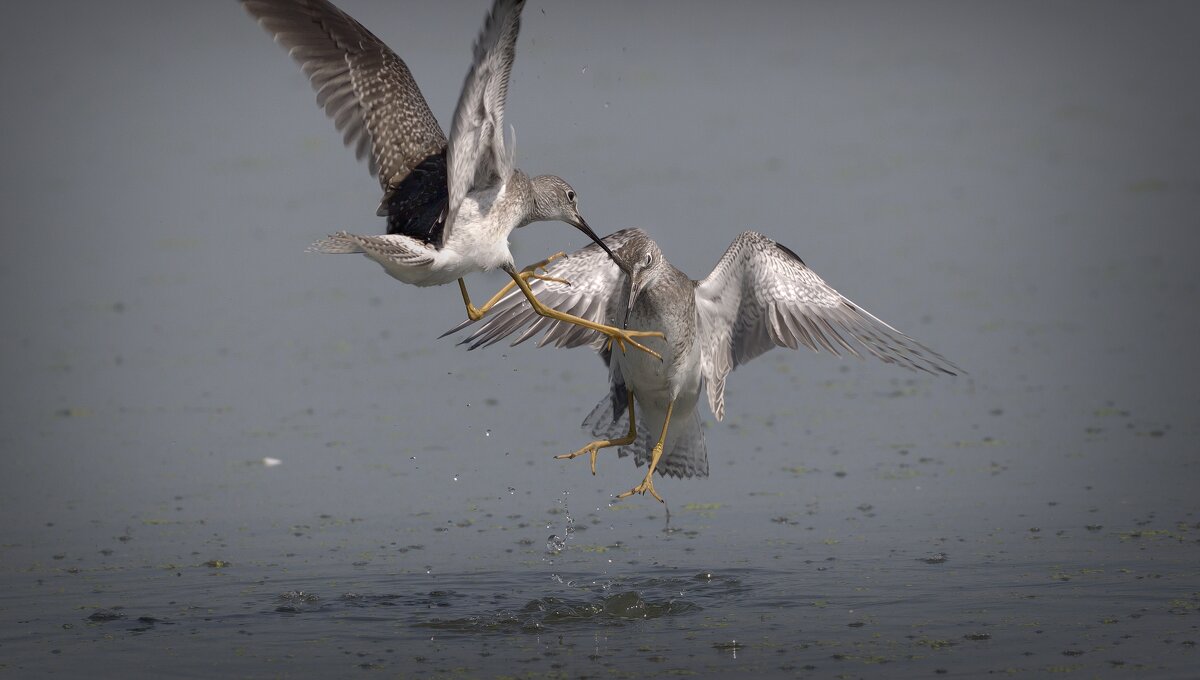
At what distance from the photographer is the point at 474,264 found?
6.59 metres

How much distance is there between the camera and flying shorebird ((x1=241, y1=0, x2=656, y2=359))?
20.4 ft

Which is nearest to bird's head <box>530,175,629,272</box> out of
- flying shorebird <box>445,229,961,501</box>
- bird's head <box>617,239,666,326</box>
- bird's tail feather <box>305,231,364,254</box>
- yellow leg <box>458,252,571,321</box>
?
yellow leg <box>458,252,571,321</box>

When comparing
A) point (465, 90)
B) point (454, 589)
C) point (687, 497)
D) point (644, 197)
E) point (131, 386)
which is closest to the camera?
point (465, 90)

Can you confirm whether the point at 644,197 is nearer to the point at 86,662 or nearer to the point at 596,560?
the point at 596,560

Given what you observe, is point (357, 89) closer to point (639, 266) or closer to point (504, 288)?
point (504, 288)

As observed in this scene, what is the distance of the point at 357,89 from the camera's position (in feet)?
24.5

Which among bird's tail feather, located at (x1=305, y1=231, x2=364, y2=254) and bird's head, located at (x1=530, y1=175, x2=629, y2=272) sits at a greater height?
bird's head, located at (x1=530, y1=175, x2=629, y2=272)

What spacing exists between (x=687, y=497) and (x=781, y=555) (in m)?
1.00

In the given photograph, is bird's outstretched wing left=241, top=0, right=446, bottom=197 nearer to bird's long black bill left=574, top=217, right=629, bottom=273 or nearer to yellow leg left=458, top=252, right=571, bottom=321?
yellow leg left=458, top=252, right=571, bottom=321

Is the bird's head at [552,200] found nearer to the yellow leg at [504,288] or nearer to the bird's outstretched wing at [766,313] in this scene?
the yellow leg at [504,288]

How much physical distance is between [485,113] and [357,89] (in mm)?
1436

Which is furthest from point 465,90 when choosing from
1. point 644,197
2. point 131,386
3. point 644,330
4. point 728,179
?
point 728,179

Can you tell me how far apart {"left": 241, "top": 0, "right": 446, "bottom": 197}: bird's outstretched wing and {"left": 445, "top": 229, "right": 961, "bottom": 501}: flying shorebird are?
35.5 inches

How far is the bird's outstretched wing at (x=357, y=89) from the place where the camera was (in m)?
7.41
